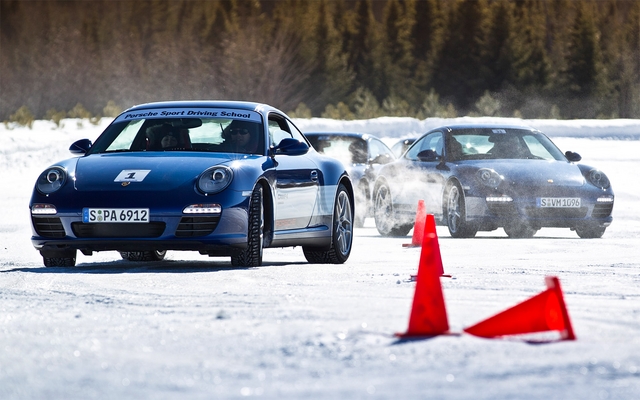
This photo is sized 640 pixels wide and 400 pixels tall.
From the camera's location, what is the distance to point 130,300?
7.29 m

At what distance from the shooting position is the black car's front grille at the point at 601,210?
14094mm

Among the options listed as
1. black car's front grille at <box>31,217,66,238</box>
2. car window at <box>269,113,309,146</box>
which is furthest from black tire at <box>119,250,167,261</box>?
black car's front grille at <box>31,217,66,238</box>

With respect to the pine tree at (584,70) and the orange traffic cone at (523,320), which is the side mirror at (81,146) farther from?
the pine tree at (584,70)

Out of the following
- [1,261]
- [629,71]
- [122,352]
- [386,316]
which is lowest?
[629,71]

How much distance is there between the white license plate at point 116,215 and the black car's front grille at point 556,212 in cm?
610

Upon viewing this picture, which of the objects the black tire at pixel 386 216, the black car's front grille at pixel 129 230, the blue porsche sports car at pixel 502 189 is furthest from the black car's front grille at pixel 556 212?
the black car's front grille at pixel 129 230

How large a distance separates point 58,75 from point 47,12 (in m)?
21.2

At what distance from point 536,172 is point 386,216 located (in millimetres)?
2184

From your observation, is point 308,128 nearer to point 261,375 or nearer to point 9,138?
point 9,138

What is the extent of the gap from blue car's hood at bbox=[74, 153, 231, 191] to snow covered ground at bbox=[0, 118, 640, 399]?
0.66 meters

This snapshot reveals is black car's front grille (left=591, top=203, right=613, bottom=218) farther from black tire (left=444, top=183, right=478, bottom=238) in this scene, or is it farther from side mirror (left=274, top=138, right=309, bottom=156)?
side mirror (left=274, top=138, right=309, bottom=156)

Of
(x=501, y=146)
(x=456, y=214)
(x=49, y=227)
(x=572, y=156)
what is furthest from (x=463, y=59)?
(x=49, y=227)

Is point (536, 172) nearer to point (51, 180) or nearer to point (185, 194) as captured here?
point (185, 194)

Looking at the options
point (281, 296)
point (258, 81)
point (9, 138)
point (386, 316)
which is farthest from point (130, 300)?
point (258, 81)
